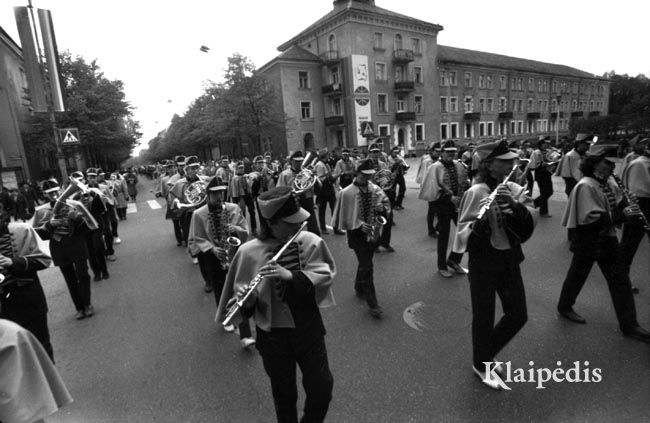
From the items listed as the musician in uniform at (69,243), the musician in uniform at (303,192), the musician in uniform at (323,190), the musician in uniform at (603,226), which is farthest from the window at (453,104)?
the musician in uniform at (69,243)

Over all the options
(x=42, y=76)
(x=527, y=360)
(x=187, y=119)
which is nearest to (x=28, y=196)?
(x=42, y=76)

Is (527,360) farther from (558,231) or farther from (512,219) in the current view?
(558,231)

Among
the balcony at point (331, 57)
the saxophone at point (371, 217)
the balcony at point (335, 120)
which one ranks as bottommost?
the saxophone at point (371, 217)

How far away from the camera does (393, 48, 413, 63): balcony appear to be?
141 feet

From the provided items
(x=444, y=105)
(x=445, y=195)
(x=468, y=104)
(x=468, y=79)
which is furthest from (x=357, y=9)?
(x=445, y=195)

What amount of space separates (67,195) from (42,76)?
9.23 meters

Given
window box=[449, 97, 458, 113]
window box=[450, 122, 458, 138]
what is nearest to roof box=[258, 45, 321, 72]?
window box=[449, 97, 458, 113]

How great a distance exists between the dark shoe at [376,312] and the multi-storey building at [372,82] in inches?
1460

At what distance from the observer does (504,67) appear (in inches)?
2192

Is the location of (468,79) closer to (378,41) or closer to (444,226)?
(378,41)

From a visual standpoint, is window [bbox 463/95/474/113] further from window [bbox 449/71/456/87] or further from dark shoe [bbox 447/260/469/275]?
dark shoe [bbox 447/260/469/275]

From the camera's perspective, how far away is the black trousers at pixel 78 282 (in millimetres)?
5395

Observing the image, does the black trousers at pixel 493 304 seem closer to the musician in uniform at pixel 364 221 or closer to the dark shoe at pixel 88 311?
the musician in uniform at pixel 364 221
